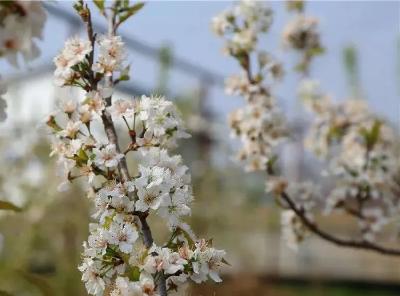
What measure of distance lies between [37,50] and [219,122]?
5844 millimetres

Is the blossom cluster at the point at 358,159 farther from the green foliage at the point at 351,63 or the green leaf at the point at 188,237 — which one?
the green foliage at the point at 351,63

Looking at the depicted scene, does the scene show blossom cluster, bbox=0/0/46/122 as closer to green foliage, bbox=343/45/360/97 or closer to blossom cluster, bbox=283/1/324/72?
blossom cluster, bbox=283/1/324/72

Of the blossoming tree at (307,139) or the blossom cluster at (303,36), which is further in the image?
the blossom cluster at (303,36)

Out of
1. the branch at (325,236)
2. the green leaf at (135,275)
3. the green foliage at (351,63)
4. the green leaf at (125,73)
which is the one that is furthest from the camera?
the green foliage at (351,63)

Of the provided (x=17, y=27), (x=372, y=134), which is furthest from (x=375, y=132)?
(x=17, y=27)

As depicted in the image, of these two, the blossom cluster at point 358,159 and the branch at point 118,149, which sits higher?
the branch at point 118,149

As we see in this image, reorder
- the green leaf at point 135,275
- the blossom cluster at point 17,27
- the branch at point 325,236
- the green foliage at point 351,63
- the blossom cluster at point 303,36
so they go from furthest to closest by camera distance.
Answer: the green foliage at point 351,63, the blossom cluster at point 303,36, the branch at point 325,236, the green leaf at point 135,275, the blossom cluster at point 17,27

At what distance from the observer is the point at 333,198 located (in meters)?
1.39

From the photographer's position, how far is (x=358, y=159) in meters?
1.42

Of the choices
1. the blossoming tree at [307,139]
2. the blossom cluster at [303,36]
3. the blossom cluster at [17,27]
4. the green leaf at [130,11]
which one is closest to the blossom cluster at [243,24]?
the blossoming tree at [307,139]

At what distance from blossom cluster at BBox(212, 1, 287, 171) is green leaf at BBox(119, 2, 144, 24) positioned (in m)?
0.43

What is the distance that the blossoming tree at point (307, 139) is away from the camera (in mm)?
1260

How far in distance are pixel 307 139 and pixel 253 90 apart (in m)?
0.41

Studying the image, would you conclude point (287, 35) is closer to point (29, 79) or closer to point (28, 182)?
point (28, 182)
